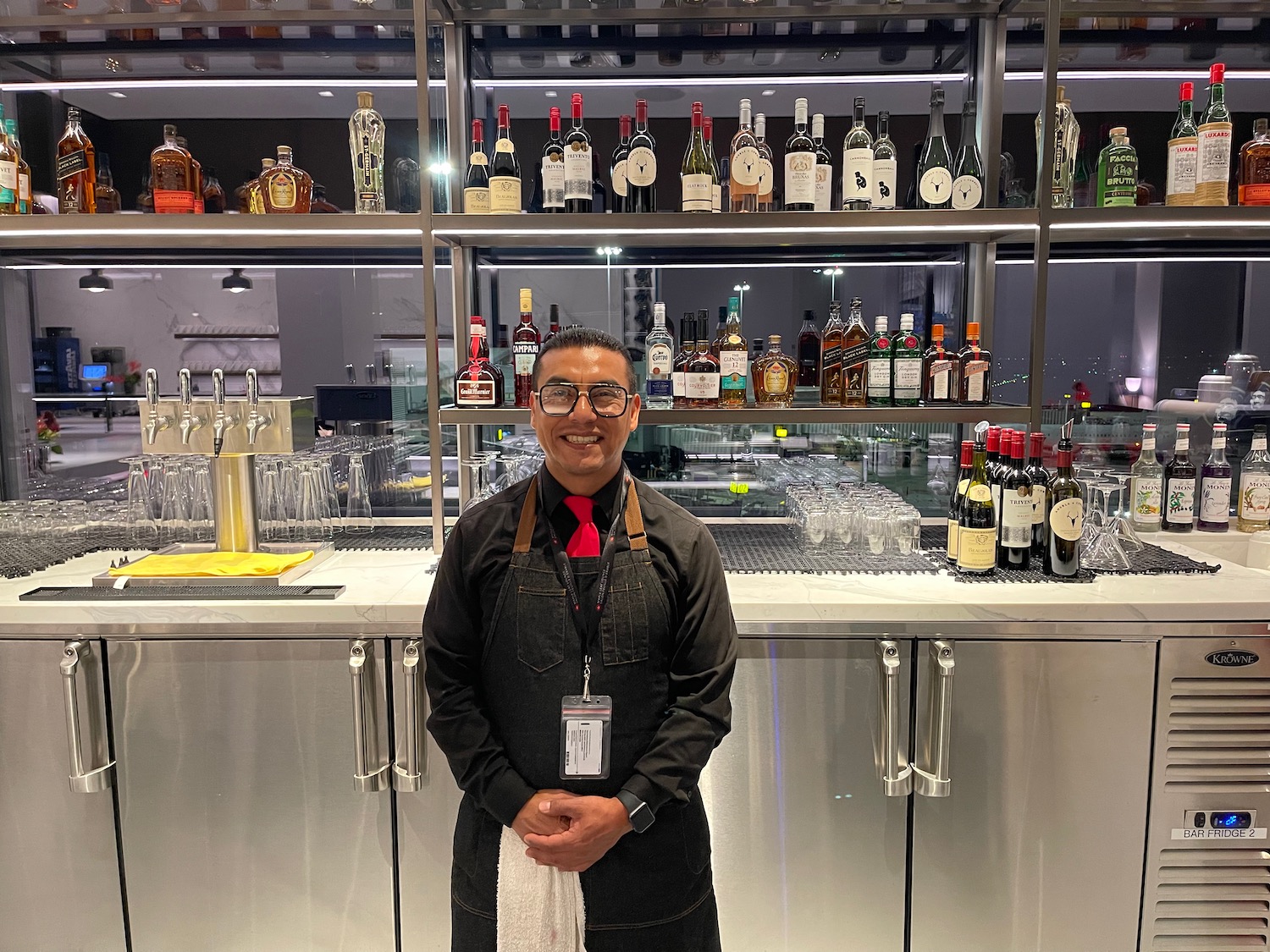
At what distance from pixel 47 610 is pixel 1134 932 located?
2.82 meters

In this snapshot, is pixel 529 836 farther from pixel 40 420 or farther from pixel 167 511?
pixel 40 420

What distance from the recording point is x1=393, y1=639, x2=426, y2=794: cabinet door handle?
77.2 inches

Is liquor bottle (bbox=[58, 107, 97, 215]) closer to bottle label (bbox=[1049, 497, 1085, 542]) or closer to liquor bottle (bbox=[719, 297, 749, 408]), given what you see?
liquor bottle (bbox=[719, 297, 749, 408])

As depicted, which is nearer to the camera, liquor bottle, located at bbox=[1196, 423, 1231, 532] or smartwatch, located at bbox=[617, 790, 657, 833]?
smartwatch, located at bbox=[617, 790, 657, 833]

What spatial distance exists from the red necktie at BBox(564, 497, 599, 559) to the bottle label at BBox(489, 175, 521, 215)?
1.13m

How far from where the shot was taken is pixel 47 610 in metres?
1.99

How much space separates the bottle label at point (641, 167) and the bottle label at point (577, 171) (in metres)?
0.12

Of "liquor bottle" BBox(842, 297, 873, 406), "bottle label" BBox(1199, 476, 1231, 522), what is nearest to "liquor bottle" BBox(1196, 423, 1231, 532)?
"bottle label" BBox(1199, 476, 1231, 522)

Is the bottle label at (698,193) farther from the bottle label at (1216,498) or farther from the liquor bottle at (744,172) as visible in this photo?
the bottle label at (1216,498)

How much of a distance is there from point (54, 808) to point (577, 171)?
7.16 ft

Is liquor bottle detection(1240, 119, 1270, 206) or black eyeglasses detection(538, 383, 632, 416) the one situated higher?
liquor bottle detection(1240, 119, 1270, 206)

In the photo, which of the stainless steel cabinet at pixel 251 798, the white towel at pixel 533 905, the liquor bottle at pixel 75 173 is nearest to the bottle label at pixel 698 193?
the stainless steel cabinet at pixel 251 798

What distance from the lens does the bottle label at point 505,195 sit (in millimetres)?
2301

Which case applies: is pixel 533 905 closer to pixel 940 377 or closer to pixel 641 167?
pixel 940 377
